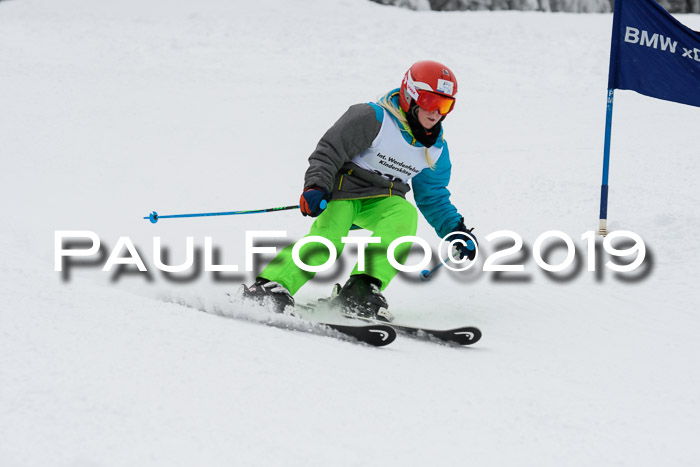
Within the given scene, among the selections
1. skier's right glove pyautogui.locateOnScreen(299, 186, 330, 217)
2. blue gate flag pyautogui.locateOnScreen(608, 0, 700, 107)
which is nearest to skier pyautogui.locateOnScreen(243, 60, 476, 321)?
skier's right glove pyautogui.locateOnScreen(299, 186, 330, 217)

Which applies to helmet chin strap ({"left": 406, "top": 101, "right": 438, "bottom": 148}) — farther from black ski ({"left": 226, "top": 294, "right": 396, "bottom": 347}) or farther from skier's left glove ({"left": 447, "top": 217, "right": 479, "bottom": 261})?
black ski ({"left": 226, "top": 294, "right": 396, "bottom": 347})

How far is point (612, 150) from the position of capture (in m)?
9.03

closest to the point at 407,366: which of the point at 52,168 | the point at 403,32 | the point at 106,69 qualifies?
the point at 52,168

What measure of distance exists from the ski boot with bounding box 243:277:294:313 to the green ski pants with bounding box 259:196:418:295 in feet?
0.18

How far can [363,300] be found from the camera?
4133mm

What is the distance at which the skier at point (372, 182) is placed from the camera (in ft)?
13.4

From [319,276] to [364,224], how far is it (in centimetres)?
103

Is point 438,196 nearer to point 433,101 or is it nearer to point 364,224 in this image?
point 364,224

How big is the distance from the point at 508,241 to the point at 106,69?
8.28 metres

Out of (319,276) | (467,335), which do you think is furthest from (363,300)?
(319,276)

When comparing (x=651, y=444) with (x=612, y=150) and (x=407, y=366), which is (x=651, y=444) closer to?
(x=407, y=366)

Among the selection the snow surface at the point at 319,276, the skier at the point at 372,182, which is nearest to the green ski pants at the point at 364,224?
the skier at the point at 372,182

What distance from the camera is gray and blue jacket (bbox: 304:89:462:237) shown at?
13.6 ft

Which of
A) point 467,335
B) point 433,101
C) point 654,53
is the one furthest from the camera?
point 654,53
